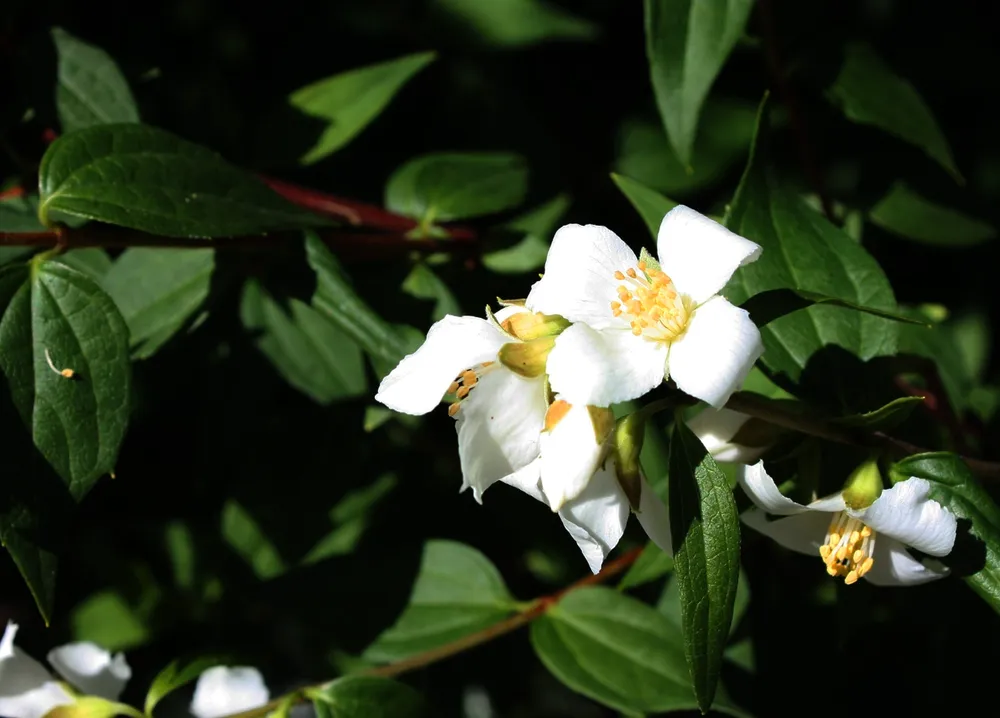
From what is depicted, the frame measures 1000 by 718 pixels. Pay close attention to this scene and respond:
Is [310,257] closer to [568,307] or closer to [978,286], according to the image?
[568,307]

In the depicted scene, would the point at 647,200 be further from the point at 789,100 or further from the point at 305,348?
the point at 305,348

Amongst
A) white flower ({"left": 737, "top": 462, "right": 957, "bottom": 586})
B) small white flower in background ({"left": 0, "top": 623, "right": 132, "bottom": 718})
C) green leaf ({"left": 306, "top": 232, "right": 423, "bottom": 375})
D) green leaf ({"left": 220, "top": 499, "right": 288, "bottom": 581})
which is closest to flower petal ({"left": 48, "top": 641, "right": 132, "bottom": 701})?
small white flower in background ({"left": 0, "top": 623, "right": 132, "bottom": 718})

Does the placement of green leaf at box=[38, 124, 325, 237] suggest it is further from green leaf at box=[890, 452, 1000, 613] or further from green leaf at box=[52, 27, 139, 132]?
green leaf at box=[890, 452, 1000, 613]

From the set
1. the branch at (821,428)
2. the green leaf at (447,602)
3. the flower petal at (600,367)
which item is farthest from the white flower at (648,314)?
the green leaf at (447,602)

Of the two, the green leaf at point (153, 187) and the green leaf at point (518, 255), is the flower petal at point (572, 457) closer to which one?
the green leaf at point (153, 187)

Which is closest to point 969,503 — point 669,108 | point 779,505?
point 779,505
